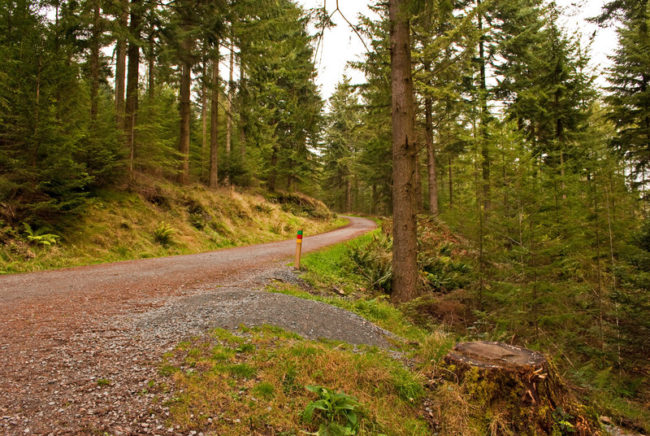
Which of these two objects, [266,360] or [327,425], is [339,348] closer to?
[266,360]

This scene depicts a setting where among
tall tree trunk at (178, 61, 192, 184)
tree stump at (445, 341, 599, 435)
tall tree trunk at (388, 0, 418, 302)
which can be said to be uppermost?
tall tree trunk at (178, 61, 192, 184)

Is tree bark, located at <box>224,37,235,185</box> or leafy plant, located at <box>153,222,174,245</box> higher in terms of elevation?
tree bark, located at <box>224,37,235,185</box>

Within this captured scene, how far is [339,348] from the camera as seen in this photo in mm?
4078

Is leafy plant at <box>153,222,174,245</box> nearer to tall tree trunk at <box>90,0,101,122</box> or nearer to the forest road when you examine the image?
the forest road

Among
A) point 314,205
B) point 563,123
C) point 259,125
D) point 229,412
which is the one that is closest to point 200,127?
point 259,125

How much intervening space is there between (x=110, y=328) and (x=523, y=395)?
179 inches

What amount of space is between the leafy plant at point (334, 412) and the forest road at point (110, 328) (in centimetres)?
110

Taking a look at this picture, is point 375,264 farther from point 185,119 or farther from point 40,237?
point 185,119

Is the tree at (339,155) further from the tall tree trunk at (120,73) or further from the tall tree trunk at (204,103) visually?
the tall tree trunk at (120,73)

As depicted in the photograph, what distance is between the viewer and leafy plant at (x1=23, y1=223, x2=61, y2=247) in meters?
8.60

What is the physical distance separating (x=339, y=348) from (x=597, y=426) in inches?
100

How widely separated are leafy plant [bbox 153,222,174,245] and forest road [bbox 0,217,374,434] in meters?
3.46

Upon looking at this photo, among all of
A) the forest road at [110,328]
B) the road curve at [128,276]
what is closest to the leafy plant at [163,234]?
the road curve at [128,276]

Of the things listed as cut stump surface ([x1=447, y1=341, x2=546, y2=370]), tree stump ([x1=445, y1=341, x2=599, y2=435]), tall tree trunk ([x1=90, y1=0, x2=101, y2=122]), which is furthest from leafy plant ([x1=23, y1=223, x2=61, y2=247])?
tree stump ([x1=445, y1=341, x2=599, y2=435])
